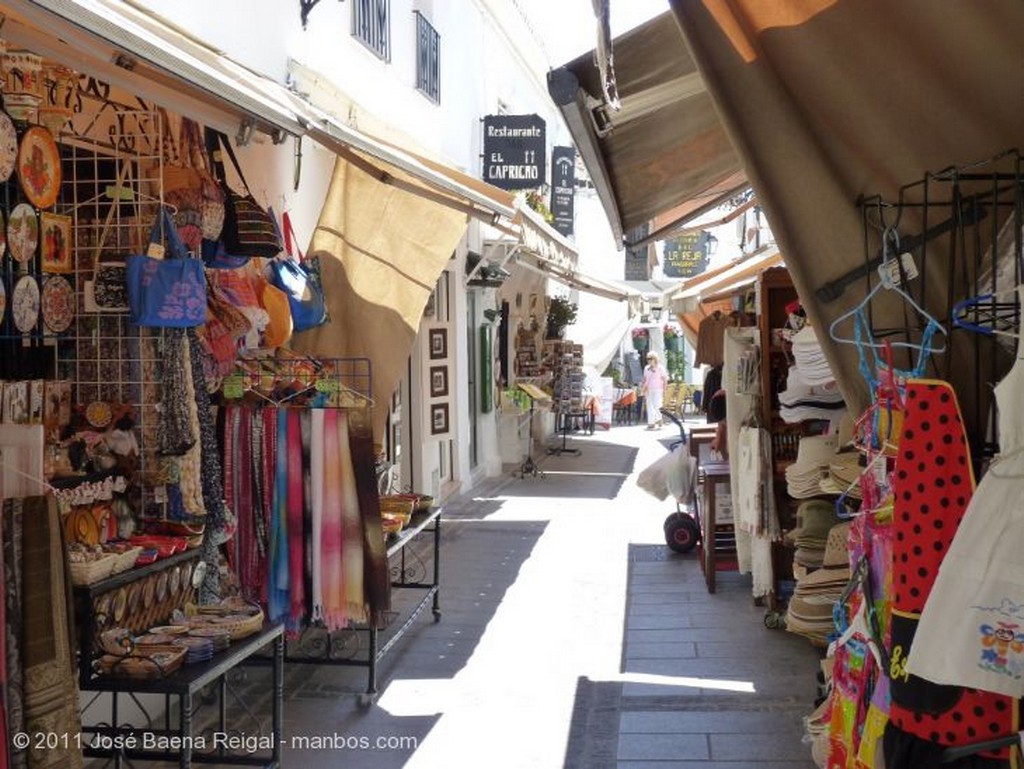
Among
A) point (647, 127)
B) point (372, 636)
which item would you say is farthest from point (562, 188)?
point (647, 127)

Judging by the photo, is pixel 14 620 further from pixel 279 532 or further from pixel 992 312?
pixel 992 312

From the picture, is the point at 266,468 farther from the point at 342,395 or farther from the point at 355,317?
the point at 355,317

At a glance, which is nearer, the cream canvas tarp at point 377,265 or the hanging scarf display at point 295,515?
the hanging scarf display at point 295,515

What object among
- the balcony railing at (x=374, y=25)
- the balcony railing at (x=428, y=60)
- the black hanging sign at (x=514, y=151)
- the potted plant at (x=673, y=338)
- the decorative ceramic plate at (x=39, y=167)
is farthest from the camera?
the potted plant at (x=673, y=338)

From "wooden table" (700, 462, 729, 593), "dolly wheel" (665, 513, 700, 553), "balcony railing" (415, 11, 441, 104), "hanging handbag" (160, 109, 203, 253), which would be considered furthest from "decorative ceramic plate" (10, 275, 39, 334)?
"balcony railing" (415, 11, 441, 104)

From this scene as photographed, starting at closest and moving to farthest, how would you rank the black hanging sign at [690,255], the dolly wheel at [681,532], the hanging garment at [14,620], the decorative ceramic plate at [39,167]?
the hanging garment at [14,620], the decorative ceramic plate at [39,167], the dolly wheel at [681,532], the black hanging sign at [690,255]

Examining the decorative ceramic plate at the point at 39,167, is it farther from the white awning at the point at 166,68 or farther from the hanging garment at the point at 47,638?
the hanging garment at the point at 47,638

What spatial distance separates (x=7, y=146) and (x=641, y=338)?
3106cm

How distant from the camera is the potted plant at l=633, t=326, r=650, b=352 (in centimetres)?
3481

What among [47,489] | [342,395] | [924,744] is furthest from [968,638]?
[342,395]

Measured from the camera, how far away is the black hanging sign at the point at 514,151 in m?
14.4

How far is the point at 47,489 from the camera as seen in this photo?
385cm

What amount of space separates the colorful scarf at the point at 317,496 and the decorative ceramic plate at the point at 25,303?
1.38 metres

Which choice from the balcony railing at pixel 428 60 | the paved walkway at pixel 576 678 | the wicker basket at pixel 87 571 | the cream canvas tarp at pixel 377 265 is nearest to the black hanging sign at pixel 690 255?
the balcony railing at pixel 428 60
